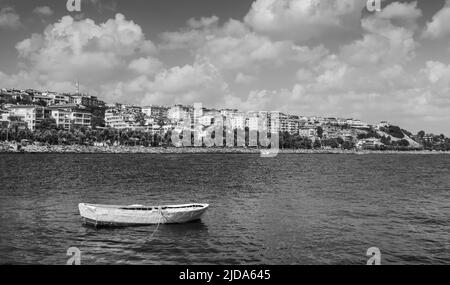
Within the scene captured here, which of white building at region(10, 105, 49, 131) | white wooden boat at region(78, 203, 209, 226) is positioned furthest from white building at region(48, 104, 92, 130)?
white wooden boat at region(78, 203, 209, 226)

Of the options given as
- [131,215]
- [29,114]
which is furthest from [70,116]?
[131,215]

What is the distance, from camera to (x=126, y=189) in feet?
163

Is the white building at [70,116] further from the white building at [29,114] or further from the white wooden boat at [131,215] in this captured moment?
the white wooden boat at [131,215]

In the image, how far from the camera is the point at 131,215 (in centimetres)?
2858

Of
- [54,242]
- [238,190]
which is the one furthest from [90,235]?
[238,190]

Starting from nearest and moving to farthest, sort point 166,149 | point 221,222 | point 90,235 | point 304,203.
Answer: point 90,235 → point 221,222 → point 304,203 → point 166,149

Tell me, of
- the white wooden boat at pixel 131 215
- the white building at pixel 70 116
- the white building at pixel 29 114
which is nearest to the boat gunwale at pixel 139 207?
the white wooden boat at pixel 131 215

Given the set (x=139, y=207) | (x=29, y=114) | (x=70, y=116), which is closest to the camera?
(x=139, y=207)

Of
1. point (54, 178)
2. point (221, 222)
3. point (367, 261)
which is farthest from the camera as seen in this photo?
point (54, 178)

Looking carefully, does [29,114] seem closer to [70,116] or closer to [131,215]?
[70,116]

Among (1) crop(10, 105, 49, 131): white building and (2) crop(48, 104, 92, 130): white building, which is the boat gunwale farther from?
(2) crop(48, 104, 92, 130): white building
